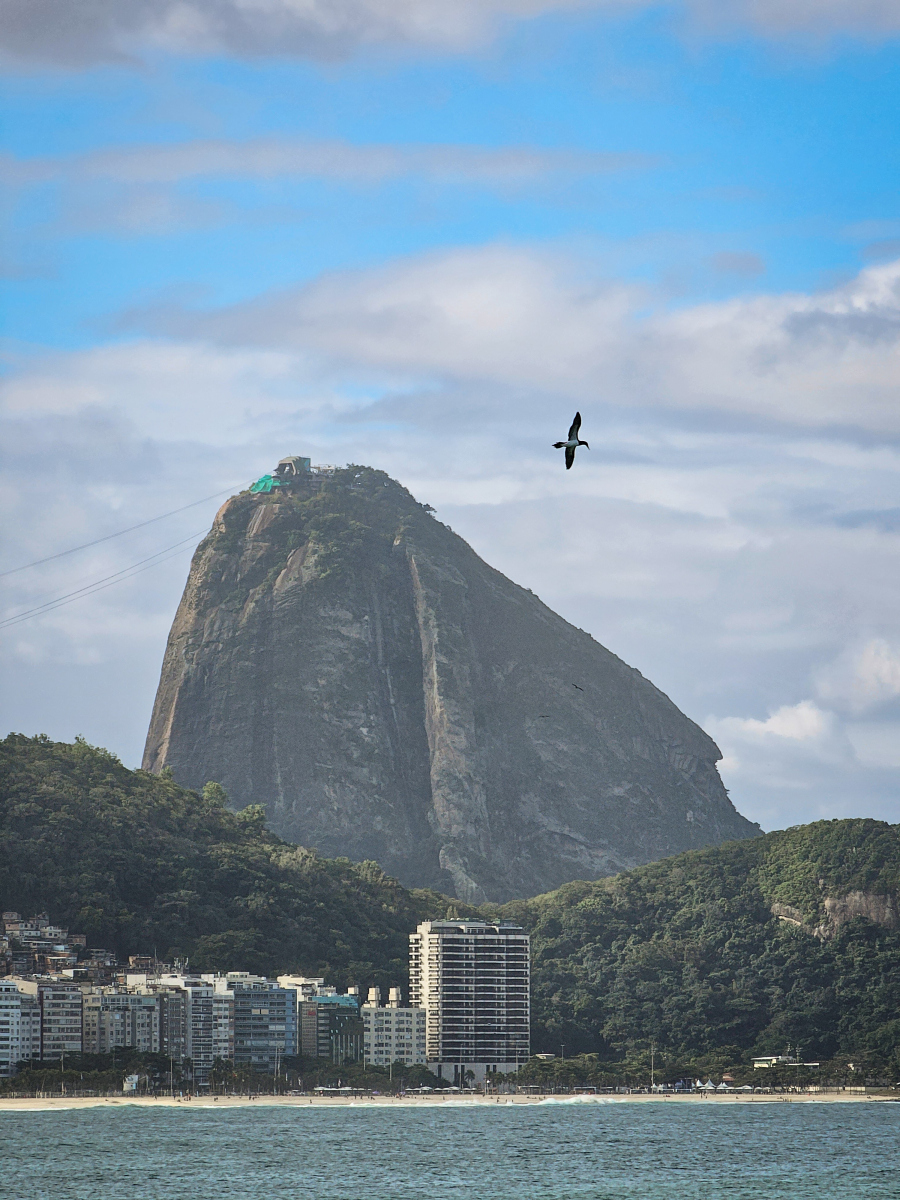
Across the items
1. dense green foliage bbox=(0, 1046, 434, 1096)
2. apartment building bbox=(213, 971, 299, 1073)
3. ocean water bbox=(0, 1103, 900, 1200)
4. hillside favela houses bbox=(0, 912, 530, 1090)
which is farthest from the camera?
apartment building bbox=(213, 971, 299, 1073)

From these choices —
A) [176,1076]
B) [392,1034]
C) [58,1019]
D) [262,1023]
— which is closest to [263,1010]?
[262,1023]

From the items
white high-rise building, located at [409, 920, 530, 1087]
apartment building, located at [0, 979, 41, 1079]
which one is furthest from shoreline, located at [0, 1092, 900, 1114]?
white high-rise building, located at [409, 920, 530, 1087]

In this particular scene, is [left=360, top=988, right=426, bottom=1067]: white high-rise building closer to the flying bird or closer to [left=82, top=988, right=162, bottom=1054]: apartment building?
[left=82, top=988, right=162, bottom=1054]: apartment building

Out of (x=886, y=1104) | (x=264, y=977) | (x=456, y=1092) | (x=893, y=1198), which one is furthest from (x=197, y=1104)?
(x=893, y=1198)

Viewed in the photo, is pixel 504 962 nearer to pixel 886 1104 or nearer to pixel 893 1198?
pixel 886 1104

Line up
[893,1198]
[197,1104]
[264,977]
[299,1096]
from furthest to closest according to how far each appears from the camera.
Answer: [264,977] < [299,1096] < [197,1104] < [893,1198]
